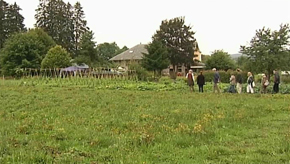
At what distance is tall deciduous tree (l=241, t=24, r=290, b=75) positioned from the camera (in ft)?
102

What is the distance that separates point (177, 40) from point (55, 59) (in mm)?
22665

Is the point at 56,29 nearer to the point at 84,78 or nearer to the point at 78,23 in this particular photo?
the point at 78,23

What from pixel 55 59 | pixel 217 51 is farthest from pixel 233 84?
pixel 217 51

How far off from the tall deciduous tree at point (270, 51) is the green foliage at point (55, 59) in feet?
88.6

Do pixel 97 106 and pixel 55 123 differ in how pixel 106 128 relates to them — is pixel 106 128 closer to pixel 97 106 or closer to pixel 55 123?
pixel 55 123

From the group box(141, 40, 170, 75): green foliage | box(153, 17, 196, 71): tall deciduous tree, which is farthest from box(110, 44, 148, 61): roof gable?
box(141, 40, 170, 75): green foliage

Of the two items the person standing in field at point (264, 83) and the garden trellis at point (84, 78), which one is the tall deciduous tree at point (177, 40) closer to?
the garden trellis at point (84, 78)

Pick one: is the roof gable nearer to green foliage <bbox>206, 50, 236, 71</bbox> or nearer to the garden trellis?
green foliage <bbox>206, 50, 236, 71</bbox>

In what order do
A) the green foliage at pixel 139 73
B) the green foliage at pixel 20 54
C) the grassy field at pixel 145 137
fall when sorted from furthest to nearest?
the green foliage at pixel 20 54 → the green foliage at pixel 139 73 → the grassy field at pixel 145 137

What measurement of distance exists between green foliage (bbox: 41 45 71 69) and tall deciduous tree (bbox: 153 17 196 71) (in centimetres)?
1746

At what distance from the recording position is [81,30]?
68188 mm

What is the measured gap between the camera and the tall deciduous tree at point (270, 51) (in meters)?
31.2

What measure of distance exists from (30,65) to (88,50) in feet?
32.5

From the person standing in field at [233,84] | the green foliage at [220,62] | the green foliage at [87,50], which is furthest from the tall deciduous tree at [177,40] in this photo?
the person standing in field at [233,84]
